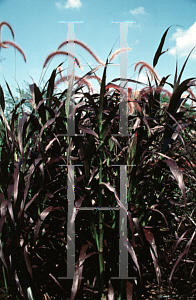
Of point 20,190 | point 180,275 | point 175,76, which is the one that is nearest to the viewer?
point 20,190

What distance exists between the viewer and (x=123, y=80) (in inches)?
44.0

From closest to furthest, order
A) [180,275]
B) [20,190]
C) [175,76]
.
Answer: [20,190]
[175,76]
[180,275]

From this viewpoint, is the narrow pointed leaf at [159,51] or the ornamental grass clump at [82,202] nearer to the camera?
the ornamental grass clump at [82,202]

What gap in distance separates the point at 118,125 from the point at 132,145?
0.43 ft

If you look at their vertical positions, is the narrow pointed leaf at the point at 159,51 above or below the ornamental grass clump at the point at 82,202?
above

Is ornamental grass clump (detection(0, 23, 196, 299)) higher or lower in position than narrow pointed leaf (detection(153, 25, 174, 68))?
lower

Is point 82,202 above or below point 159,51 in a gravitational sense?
below

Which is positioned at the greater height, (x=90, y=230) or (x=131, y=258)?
(x=90, y=230)

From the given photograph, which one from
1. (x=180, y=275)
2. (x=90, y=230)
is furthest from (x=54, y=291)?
(x=180, y=275)

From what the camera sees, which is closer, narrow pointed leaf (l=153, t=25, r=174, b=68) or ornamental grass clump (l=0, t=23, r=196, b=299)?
ornamental grass clump (l=0, t=23, r=196, b=299)

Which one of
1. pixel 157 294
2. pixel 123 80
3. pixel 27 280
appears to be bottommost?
pixel 157 294

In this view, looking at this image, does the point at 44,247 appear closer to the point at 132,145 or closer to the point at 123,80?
the point at 132,145

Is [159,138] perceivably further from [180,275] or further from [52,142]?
[180,275]

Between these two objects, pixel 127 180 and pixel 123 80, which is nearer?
pixel 127 180
